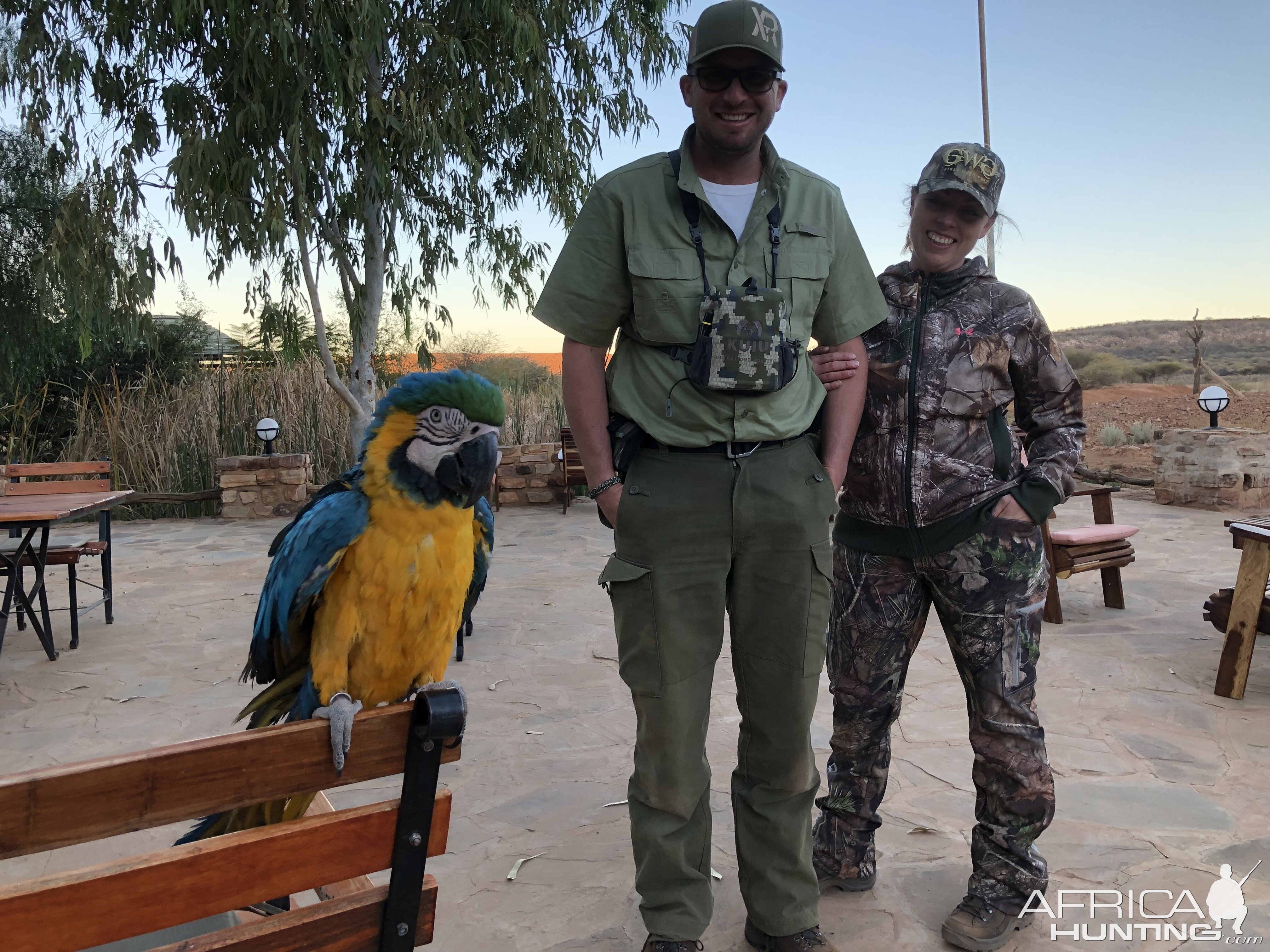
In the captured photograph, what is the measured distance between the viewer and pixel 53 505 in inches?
184

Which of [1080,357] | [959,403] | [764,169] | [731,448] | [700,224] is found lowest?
[731,448]

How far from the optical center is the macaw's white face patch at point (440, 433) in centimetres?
185

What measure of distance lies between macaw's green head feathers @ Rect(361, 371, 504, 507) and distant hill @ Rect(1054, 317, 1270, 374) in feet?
123

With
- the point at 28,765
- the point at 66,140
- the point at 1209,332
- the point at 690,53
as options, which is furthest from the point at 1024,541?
the point at 1209,332

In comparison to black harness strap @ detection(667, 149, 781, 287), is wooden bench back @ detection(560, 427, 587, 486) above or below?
below

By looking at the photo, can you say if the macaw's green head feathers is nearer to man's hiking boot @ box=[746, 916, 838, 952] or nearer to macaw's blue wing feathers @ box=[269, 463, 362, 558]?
macaw's blue wing feathers @ box=[269, 463, 362, 558]

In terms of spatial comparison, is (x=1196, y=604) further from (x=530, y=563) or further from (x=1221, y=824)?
(x=530, y=563)

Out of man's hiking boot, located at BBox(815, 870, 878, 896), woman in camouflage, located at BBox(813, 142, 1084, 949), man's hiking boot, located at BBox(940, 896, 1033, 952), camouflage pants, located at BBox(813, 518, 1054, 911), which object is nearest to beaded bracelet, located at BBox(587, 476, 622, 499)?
woman in camouflage, located at BBox(813, 142, 1084, 949)

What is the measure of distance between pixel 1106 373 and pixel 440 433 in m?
34.5

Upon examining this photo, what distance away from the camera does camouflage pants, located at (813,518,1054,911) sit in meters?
2.17

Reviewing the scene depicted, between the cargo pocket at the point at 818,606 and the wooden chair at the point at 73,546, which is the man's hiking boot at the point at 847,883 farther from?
the wooden chair at the point at 73,546

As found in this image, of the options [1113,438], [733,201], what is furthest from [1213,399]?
[733,201]

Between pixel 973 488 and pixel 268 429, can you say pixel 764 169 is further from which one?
pixel 268 429

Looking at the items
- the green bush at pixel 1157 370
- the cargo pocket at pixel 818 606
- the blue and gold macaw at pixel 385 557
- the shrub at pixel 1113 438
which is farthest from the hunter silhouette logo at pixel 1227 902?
the green bush at pixel 1157 370
